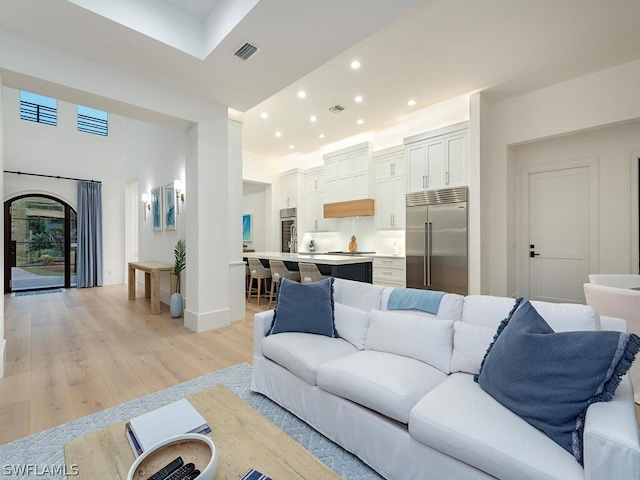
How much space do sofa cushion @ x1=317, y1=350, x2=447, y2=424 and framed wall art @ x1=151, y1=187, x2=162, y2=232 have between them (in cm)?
482

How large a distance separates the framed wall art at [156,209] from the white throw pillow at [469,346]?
526cm

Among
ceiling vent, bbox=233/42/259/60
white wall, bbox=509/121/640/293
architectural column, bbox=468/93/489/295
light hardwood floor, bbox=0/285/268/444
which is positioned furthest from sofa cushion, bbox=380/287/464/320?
white wall, bbox=509/121/640/293

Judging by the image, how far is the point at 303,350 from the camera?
1.96 meters

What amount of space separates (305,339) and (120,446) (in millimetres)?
1174

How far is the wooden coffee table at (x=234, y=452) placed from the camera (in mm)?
1026

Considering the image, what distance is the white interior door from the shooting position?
4.52 metres

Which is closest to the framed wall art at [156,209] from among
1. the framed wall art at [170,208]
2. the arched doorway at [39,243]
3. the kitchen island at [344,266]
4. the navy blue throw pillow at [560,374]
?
the framed wall art at [170,208]

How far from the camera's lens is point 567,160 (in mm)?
4668

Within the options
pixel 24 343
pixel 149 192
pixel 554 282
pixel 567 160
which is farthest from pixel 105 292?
pixel 567 160

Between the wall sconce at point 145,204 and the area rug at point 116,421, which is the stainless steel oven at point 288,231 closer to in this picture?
the wall sconce at point 145,204

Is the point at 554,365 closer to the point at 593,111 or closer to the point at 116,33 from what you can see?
the point at 116,33

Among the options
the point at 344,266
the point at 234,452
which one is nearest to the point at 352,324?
the point at 234,452

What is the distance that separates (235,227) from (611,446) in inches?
155

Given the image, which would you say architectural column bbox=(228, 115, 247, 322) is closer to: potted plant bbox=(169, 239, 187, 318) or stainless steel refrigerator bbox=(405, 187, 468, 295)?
potted plant bbox=(169, 239, 187, 318)
